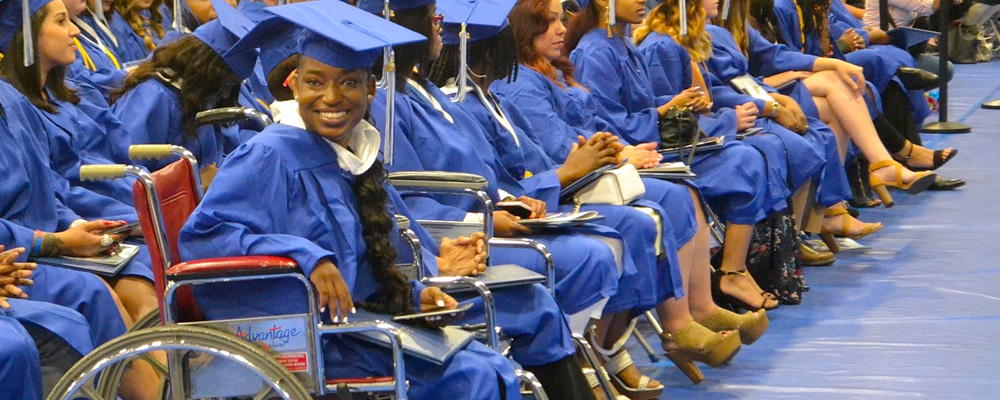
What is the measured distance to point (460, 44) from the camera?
4.38 metres

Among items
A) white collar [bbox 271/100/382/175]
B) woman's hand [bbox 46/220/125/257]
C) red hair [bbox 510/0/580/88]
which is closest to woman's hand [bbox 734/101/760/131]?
red hair [bbox 510/0/580/88]

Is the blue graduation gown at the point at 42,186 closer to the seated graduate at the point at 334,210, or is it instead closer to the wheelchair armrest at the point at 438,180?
the wheelchair armrest at the point at 438,180

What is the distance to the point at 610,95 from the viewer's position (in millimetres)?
5527

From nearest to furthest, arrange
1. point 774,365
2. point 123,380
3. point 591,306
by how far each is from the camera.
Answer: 1. point 123,380
2. point 591,306
3. point 774,365

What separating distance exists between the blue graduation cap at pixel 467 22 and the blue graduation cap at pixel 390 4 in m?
0.30

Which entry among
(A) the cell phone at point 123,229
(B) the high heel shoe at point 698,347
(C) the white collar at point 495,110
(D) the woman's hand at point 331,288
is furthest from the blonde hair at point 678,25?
(D) the woman's hand at point 331,288

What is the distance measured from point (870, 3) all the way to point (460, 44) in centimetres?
535

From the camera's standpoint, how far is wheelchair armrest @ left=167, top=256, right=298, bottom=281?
2.80 metres

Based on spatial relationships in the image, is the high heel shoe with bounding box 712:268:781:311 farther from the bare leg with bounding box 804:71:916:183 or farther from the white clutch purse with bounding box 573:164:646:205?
the bare leg with bounding box 804:71:916:183

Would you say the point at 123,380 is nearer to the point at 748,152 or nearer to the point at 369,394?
the point at 369,394

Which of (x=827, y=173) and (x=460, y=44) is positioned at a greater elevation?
(x=460, y=44)

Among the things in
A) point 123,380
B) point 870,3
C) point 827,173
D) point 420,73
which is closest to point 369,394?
point 123,380

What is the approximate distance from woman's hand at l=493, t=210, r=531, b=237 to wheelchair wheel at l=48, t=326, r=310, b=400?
1291mm

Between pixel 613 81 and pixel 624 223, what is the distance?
1185mm
